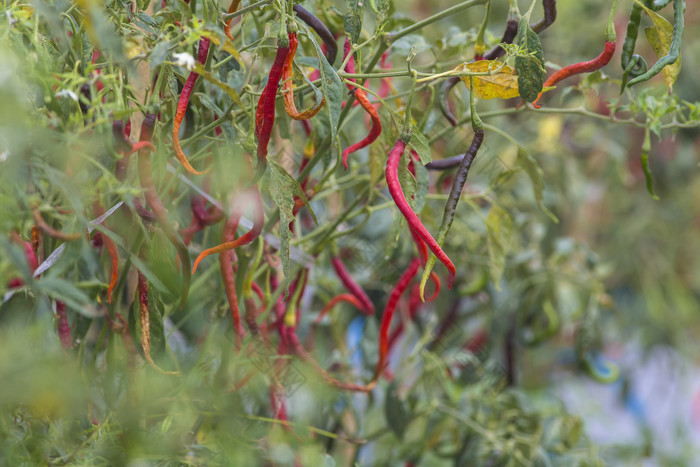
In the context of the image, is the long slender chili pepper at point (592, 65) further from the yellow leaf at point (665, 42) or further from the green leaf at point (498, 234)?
the green leaf at point (498, 234)

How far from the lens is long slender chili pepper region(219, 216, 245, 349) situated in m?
0.37

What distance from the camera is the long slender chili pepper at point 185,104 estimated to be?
322mm

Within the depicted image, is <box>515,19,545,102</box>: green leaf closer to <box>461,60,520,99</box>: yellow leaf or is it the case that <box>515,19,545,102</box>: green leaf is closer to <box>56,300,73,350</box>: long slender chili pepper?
<box>461,60,520,99</box>: yellow leaf

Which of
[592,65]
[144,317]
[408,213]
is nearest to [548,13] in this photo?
[592,65]

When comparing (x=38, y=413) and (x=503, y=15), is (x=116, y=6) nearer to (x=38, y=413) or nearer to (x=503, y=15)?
(x=38, y=413)

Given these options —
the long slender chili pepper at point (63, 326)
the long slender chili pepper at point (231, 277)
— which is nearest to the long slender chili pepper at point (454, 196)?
the long slender chili pepper at point (231, 277)

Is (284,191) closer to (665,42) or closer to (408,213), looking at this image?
(408,213)

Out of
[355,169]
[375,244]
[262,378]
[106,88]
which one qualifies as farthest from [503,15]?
[106,88]

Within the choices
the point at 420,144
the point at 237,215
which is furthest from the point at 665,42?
the point at 237,215

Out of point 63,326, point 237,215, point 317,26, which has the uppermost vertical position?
point 317,26

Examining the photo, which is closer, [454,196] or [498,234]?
[454,196]

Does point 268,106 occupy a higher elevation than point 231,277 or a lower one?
higher

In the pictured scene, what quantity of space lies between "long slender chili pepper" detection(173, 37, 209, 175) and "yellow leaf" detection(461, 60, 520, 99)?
13 cm

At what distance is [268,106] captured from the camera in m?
0.32
